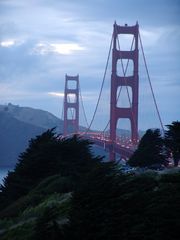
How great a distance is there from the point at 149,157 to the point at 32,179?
31.0 feet

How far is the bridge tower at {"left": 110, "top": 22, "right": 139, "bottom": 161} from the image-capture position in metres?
56.8

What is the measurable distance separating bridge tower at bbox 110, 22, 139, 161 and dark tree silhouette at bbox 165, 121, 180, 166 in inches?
770

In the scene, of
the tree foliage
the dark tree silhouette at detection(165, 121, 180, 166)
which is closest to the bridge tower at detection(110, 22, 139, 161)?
the dark tree silhouette at detection(165, 121, 180, 166)

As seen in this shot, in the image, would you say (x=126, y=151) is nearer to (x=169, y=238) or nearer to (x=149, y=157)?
(x=149, y=157)

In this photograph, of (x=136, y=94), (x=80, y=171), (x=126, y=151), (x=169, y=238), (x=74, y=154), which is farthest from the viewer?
(x=136, y=94)

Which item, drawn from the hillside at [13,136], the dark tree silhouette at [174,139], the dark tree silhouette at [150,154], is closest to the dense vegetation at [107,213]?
the dark tree silhouette at [174,139]

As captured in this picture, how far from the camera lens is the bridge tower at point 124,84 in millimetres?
56781

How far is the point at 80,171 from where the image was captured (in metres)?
26.4

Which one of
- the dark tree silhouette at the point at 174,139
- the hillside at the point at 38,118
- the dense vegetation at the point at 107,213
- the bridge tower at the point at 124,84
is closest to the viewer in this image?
the dense vegetation at the point at 107,213

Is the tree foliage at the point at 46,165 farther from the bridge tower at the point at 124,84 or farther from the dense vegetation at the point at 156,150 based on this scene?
the bridge tower at the point at 124,84

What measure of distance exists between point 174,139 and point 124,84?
93.5 ft

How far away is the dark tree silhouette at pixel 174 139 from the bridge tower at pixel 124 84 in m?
19.6

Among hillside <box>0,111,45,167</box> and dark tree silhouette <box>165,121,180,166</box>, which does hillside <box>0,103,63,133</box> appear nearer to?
hillside <box>0,111,45,167</box>

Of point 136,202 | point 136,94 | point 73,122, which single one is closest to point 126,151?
point 136,94
